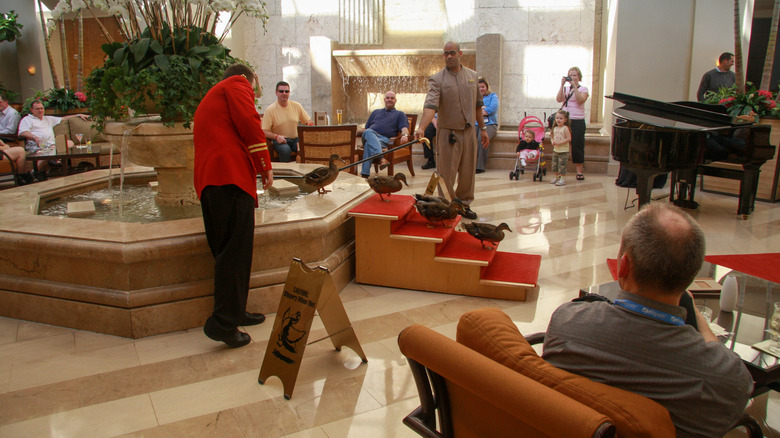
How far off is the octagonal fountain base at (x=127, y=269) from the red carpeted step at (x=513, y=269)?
119cm

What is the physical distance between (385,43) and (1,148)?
710cm

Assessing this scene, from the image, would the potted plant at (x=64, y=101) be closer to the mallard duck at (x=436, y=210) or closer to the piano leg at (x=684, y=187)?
the mallard duck at (x=436, y=210)

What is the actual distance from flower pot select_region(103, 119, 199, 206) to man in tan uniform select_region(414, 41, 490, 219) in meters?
2.24

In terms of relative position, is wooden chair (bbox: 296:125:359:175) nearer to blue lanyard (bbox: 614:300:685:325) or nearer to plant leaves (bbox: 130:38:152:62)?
plant leaves (bbox: 130:38:152:62)

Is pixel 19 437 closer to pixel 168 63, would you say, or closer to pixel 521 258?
pixel 168 63

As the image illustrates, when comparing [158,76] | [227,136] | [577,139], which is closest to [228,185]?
[227,136]

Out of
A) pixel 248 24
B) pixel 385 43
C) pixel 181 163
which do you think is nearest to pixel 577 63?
pixel 385 43

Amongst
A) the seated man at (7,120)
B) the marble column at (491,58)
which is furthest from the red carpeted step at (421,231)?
Result: the seated man at (7,120)

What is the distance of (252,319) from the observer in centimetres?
346

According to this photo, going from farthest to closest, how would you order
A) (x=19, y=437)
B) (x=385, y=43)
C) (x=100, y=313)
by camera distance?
(x=385, y=43)
(x=100, y=313)
(x=19, y=437)

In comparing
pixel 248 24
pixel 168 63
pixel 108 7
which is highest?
pixel 248 24

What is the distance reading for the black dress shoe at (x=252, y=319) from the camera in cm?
345

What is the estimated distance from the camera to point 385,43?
11.7 m

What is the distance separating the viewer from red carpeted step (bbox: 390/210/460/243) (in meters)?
3.91
